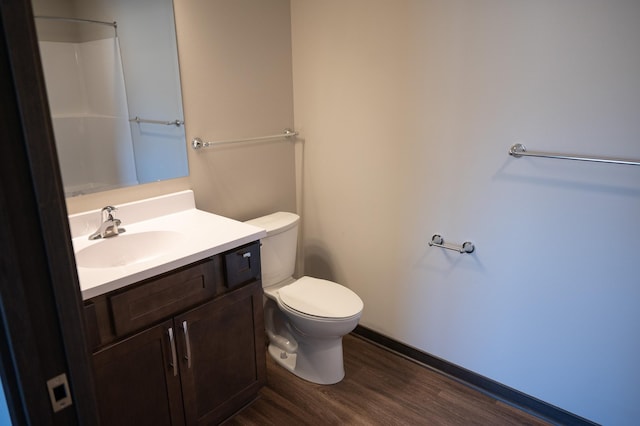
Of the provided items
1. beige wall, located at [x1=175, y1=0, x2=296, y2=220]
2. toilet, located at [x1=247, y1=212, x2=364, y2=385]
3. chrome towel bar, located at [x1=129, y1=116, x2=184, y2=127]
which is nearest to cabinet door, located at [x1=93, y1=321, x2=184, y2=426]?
toilet, located at [x1=247, y1=212, x2=364, y2=385]

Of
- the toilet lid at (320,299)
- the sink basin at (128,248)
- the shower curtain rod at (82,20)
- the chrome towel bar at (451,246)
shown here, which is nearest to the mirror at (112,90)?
the shower curtain rod at (82,20)

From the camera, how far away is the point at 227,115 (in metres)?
2.19

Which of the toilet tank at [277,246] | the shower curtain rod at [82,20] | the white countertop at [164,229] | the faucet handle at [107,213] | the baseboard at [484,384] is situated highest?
the shower curtain rod at [82,20]

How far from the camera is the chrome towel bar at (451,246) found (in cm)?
197

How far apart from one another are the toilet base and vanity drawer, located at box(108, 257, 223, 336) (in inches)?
28.9

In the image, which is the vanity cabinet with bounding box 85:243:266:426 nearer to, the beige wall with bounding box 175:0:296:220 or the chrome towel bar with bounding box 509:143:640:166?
the beige wall with bounding box 175:0:296:220

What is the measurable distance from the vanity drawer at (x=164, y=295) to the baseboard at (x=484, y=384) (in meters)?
1.19

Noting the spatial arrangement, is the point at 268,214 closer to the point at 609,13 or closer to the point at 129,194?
the point at 129,194

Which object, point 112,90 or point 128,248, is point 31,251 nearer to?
point 128,248

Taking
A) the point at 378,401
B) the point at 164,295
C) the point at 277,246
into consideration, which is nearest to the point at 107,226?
the point at 164,295

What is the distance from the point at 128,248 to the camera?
1781 millimetres

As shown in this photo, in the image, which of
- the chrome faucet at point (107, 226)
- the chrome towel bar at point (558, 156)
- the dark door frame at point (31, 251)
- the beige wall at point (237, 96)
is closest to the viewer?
the dark door frame at point (31, 251)

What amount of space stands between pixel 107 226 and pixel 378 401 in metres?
1.50

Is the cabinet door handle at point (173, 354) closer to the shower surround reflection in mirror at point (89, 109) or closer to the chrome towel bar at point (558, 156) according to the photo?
the shower surround reflection in mirror at point (89, 109)
